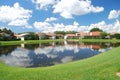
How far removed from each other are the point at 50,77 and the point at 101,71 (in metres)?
3.45

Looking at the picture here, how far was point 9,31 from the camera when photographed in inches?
5655

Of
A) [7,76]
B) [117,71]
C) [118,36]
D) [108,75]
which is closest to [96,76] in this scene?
[108,75]

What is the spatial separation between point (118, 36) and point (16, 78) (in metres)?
115

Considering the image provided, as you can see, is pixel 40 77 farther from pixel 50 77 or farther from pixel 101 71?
pixel 101 71

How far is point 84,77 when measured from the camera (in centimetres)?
1398

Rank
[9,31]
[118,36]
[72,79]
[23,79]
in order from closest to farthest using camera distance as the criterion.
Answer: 1. [72,79]
2. [23,79]
3. [118,36]
4. [9,31]

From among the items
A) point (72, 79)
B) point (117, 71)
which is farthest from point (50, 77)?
point (117, 71)

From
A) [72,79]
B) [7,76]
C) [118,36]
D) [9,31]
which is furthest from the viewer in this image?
[9,31]

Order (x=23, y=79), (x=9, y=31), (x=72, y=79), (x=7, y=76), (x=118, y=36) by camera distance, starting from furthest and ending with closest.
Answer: (x=9, y=31)
(x=118, y=36)
(x=7, y=76)
(x=23, y=79)
(x=72, y=79)

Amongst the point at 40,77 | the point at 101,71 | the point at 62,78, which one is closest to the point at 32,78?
the point at 40,77

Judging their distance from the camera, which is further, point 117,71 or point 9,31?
point 9,31

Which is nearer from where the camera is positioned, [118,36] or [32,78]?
[32,78]

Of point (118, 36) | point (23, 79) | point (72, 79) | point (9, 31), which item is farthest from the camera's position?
point (9, 31)

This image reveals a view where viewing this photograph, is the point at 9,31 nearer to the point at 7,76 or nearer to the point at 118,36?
the point at 118,36
